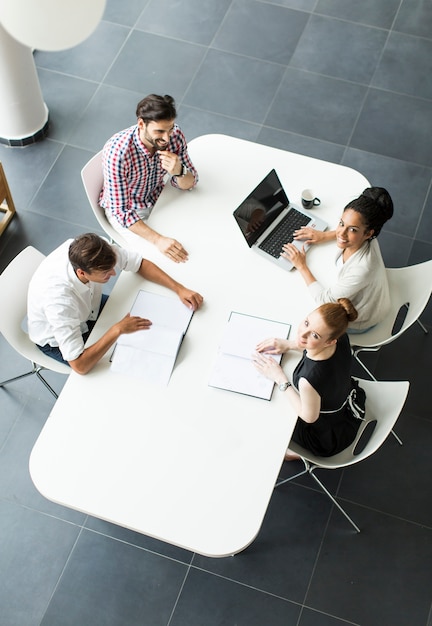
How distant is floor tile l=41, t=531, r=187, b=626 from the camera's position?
3217 mm

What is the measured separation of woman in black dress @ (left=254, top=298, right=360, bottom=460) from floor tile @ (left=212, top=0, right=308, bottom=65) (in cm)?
295

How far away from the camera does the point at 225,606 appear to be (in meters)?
3.24

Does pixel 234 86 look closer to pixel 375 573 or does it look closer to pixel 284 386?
pixel 284 386

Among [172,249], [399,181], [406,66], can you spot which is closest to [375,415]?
[172,249]

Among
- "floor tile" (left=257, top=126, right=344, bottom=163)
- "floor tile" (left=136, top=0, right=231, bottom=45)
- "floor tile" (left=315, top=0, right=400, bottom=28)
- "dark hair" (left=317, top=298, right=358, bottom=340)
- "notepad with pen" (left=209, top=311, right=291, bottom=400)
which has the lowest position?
"floor tile" (left=257, top=126, right=344, bottom=163)

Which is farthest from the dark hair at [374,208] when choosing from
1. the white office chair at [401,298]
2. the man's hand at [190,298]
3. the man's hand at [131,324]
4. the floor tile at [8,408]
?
the floor tile at [8,408]

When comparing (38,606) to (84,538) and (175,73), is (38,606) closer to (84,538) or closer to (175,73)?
(84,538)

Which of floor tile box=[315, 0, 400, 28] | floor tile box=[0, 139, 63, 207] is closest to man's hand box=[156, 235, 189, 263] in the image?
floor tile box=[0, 139, 63, 207]

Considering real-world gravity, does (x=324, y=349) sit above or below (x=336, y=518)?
above

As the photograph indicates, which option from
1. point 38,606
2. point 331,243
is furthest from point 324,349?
point 38,606

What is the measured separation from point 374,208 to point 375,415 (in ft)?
2.89

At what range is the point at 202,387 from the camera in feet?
9.30

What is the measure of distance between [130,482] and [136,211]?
1.35m

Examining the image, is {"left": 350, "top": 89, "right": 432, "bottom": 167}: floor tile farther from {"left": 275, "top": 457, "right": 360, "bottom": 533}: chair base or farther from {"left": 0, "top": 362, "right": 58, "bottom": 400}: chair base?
{"left": 0, "top": 362, "right": 58, "bottom": 400}: chair base
